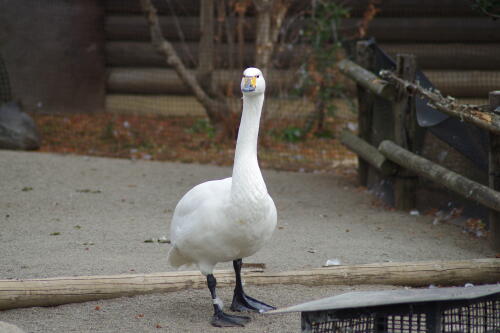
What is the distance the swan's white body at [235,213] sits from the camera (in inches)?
150

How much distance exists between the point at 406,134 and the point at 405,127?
0.07 meters

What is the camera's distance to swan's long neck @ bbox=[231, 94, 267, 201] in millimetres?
3824

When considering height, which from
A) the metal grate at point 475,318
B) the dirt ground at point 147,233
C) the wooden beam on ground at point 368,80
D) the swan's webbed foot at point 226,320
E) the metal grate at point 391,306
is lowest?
the dirt ground at point 147,233

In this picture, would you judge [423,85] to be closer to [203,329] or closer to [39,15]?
[203,329]

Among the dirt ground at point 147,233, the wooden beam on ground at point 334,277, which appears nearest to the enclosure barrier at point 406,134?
the dirt ground at point 147,233

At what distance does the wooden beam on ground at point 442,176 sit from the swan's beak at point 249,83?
7.28ft

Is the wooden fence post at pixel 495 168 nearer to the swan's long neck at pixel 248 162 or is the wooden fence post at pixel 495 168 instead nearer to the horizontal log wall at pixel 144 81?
the swan's long neck at pixel 248 162

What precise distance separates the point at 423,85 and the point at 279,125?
4.18m

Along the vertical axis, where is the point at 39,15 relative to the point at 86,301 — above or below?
above

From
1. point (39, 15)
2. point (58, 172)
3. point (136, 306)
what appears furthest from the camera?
point (39, 15)

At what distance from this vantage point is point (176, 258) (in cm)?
435

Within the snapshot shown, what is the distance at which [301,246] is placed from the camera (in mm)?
5602

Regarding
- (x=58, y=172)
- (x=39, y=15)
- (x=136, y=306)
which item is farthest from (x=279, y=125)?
(x=136, y=306)

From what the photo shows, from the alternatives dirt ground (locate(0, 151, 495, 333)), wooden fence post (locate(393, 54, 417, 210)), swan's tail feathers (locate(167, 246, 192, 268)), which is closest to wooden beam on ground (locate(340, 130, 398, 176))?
wooden fence post (locate(393, 54, 417, 210))
